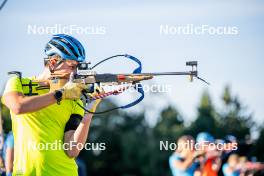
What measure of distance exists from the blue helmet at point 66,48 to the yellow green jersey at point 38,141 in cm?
33

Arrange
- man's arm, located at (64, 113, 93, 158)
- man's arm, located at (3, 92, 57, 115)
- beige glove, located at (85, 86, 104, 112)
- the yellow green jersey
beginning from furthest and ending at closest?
beige glove, located at (85, 86, 104, 112), man's arm, located at (64, 113, 93, 158), the yellow green jersey, man's arm, located at (3, 92, 57, 115)

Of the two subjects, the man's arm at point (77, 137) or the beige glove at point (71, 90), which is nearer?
the beige glove at point (71, 90)

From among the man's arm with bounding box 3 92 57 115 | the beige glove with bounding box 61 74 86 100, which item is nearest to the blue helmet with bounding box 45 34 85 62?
the beige glove with bounding box 61 74 86 100

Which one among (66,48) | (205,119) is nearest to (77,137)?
(66,48)

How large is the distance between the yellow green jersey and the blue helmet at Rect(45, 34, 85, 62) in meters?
0.33

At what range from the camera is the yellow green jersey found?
247 inches

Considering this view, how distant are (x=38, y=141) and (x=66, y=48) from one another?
0.83 metres

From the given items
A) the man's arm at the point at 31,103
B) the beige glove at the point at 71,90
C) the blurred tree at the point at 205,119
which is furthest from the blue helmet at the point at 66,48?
the blurred tree at the point at 205,119

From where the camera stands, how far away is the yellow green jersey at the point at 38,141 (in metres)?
6.27

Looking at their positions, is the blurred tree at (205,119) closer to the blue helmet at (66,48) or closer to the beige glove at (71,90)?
the blue helmet at (66,48)

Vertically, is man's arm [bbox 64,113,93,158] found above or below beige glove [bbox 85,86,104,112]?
below

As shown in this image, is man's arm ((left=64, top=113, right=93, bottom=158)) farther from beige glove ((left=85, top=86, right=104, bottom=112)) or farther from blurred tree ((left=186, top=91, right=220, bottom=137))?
blurred tree ((left=186, top=91, right=220, bottom=137))

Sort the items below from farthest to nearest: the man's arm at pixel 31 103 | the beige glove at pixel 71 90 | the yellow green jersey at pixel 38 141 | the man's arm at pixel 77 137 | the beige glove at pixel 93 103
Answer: the beige glove at pixel 93 103, the man's arm at pixel 77 137, the yellow green jersey at pixel 38 141, the beige glove at pixel 71 90, the man's arm at pixel 31 103

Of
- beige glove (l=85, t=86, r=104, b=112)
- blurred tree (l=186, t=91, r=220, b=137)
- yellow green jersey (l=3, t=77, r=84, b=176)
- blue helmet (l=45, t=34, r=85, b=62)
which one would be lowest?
blurred tree (l=186, t=91, r=220, b=137)
